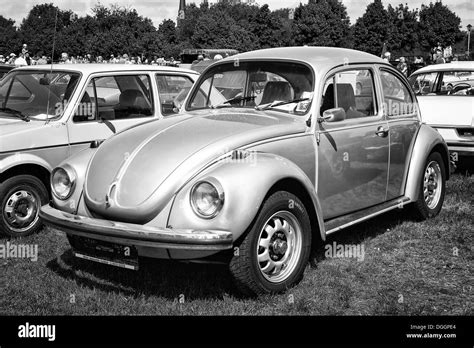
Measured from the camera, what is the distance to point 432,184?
6852 mm

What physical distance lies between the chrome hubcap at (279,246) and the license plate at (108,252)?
93cm

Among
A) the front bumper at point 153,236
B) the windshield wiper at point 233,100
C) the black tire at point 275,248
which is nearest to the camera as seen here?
the front bumper at point 153,236

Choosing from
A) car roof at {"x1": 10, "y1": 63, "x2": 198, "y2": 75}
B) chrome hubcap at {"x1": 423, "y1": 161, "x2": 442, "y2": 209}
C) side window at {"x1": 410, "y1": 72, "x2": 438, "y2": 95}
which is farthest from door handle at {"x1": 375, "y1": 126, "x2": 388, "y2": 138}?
side window at {"x1": 410, "y1": 72, "x2": 438, "y2": 95}

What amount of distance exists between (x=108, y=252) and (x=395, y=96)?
3.64 meters

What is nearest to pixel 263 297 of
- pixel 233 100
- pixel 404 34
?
pixel 233 100

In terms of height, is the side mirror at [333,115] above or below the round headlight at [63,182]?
above

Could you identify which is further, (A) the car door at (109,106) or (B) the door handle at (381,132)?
(A) the car door at (109,106)

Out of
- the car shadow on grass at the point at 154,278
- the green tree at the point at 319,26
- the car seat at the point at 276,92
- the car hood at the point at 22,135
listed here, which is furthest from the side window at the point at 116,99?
the green tree at the point at 319,26

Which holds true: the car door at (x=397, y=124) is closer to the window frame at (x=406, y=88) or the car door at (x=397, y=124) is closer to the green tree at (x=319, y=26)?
the window frame at (x=406, y=88)

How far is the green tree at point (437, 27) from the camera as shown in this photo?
65.8 meters

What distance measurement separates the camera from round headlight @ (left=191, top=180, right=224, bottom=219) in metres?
4.07

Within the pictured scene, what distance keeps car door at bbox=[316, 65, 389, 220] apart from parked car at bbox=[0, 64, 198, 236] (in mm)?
2172

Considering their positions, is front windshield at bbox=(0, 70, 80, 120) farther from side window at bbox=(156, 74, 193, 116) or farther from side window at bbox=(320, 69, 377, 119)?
side window at bbox=(320, 69, 377, 119)

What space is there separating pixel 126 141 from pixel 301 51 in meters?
1.98
